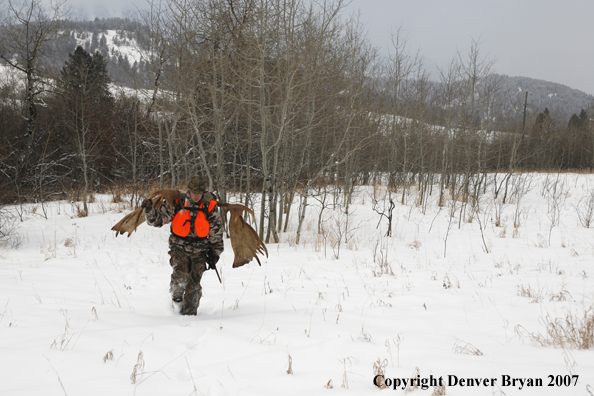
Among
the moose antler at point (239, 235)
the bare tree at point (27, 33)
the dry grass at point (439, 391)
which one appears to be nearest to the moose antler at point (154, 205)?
the moose antler at point (239, 235)

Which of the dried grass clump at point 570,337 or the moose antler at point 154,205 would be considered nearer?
the dried grass clump at point 570,337

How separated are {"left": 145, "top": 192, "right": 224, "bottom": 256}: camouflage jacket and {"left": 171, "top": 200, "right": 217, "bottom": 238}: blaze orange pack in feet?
0.13

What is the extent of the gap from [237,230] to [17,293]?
295 cm

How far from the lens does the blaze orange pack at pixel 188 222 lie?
149 inches

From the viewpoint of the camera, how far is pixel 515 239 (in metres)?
10.1

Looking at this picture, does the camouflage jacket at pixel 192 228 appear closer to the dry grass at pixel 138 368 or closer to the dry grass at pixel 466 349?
the dry grass at pixel 138 368

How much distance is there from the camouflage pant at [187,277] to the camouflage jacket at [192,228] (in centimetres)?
9

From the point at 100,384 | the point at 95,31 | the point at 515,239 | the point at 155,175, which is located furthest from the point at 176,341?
the point at 95,31

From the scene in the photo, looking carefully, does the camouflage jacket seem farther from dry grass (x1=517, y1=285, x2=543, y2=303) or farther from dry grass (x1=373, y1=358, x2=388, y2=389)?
dry grass (x1=517, y1=285, x2=543, y2=303)

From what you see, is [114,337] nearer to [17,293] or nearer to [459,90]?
[17,293]

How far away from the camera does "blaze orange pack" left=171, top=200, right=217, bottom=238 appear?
3.77 meters

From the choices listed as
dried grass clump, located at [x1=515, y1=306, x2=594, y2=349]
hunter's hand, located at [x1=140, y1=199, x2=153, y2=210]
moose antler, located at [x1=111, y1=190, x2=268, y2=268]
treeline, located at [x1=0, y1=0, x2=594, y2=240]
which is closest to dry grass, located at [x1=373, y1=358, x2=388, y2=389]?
dried grass clump, located at [x1=515, y1=306, x2=594, y2=349]

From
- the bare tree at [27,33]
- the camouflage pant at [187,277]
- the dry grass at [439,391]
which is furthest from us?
the bare tree at [27,33]

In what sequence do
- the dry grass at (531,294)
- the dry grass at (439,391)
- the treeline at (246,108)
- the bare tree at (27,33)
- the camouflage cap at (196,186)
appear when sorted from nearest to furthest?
the dry grass at (439,391), the camouflage cap at (196,186), the dry grass at (531,294), the treeline at (246,108), the bare tree at (27,33)
